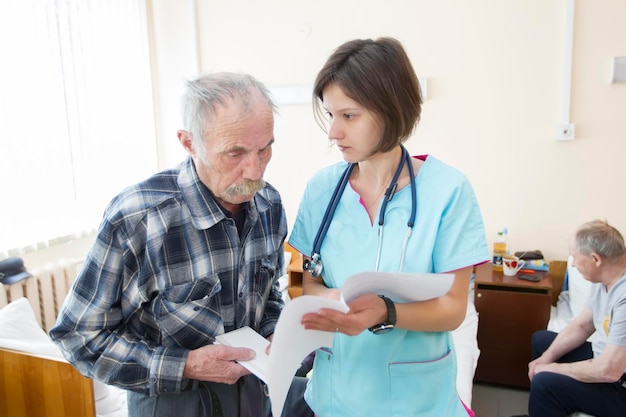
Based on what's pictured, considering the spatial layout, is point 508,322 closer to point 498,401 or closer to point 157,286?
point 498,401

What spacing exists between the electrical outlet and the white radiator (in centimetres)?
314

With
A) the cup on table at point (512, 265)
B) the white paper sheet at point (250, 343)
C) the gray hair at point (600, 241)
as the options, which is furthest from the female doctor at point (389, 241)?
the cup on table at point (512, 265)

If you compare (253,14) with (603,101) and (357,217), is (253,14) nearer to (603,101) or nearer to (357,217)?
(603,101)

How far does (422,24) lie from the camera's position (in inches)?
123

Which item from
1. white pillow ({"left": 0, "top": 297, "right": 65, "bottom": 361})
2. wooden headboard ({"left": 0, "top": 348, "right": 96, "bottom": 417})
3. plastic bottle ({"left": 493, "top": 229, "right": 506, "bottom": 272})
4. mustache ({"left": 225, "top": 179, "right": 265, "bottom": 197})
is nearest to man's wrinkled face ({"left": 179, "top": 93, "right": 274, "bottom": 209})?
mustache ({"left": 225, "top": 179, "right": 265, "bottom": 197})

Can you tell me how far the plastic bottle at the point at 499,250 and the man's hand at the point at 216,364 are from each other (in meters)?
2.46

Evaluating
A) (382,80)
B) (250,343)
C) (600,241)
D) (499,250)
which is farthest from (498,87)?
(250,343)

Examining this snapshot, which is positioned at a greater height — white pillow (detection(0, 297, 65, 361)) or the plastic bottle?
white pillow (detection(0, 297, 65, 361))

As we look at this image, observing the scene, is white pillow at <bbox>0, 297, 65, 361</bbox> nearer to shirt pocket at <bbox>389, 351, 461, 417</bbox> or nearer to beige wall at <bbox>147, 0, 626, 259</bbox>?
shirt pocket at <bbox>389, 351, 461, 417</bbox>

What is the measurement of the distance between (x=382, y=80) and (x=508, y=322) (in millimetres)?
2353

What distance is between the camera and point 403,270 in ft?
3.09

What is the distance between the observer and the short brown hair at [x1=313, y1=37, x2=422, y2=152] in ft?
3.06

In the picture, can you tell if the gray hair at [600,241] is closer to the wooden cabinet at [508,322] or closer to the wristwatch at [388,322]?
the wooden cabinet at [508,322]

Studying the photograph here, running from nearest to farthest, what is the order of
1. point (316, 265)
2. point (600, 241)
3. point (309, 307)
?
point (309, 307)
point (316, 265)
point (600, 241)
